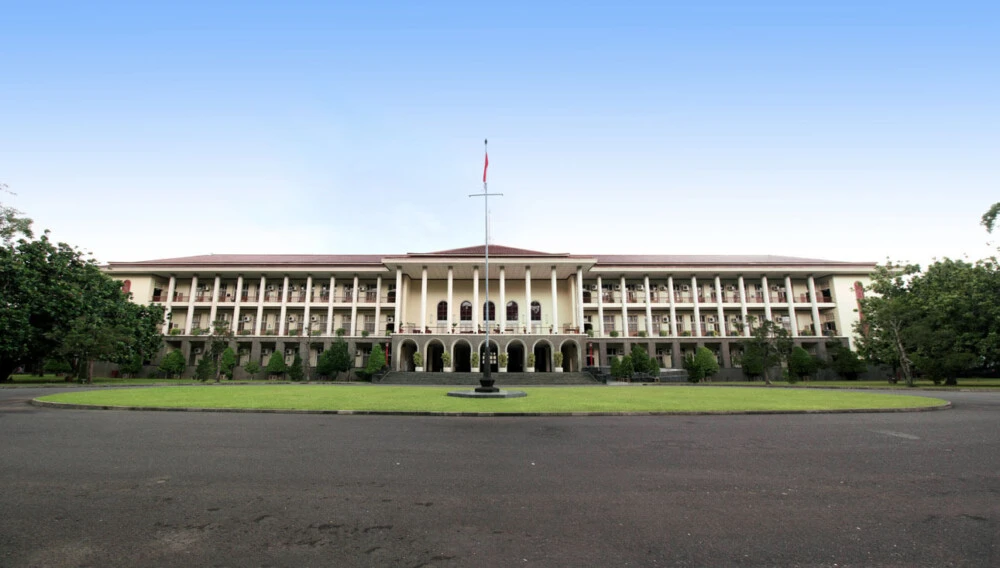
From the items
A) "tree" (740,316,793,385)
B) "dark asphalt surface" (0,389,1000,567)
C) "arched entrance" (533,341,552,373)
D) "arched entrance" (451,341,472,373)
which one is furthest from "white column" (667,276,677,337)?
"dark asphalt surface" (0,389,1000,567)

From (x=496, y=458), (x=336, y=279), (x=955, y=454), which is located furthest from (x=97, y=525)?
(x=336, y=279)

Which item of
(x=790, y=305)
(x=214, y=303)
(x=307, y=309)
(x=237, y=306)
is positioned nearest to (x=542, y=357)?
(x=307, y=309)

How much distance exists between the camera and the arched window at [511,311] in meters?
44.2

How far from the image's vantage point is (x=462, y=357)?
4222cm

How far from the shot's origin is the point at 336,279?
1769 inches

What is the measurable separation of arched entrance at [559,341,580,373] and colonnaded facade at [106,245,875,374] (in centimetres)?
18

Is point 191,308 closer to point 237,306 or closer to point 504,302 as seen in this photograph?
point 237,306

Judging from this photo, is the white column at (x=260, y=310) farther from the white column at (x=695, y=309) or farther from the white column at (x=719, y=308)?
the white column at (x=719, y=308)

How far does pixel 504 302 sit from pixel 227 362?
2309 cm

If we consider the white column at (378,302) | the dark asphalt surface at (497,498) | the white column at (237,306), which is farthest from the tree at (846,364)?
the white column at (237,306)

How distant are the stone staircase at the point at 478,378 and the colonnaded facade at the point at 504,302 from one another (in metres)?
5.99

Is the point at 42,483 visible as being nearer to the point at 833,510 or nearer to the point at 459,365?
the point at 833,510

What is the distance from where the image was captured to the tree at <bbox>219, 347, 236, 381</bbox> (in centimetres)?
3750

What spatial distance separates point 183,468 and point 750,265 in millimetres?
45387
